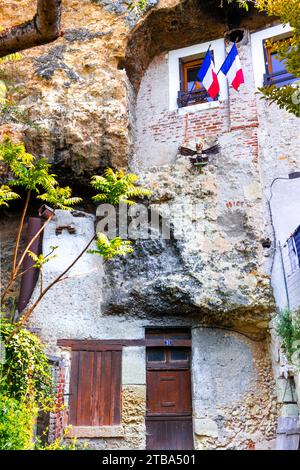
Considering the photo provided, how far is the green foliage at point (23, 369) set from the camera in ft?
19.1

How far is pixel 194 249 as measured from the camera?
7488 millimetres

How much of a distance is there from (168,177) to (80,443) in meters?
4.43

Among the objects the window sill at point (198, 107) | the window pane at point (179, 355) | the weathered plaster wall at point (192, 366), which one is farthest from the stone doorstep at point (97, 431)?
the window sill at point (198, 107)

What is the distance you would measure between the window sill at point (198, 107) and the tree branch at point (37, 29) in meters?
5.09

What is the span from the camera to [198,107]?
29.7ft

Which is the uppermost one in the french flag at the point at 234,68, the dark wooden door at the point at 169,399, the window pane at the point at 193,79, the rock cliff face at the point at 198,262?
the window pane at the point at 193,79

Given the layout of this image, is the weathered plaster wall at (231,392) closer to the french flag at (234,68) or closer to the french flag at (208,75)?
the french flag at (208,75)

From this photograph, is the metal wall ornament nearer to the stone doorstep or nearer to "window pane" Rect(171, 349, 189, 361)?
"window pane" Rect(171, 349, 189, 361)

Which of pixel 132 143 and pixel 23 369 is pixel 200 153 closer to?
pixel 132 143

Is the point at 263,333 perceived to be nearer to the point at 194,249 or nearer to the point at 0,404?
the point at 194,249

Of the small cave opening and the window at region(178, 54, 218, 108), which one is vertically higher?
the small cave opening

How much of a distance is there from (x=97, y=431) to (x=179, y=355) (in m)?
1.67

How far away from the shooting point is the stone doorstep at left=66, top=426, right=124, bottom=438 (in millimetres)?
6758

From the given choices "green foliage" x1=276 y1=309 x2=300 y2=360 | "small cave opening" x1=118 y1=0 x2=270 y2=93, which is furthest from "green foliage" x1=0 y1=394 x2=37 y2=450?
"small cave opening" x1=118 y1=0 x2=270 y2=93
